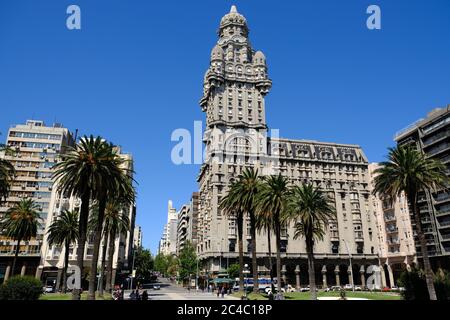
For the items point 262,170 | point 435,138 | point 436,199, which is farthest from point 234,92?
point 436,199

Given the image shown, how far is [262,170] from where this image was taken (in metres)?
103

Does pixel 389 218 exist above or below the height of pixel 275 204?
above

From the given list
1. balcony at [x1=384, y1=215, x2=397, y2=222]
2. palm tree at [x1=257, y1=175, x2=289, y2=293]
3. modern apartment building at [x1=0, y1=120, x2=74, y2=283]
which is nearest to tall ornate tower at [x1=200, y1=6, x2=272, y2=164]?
balcony at [x1=384, y1=215, x2=397, y2=222]

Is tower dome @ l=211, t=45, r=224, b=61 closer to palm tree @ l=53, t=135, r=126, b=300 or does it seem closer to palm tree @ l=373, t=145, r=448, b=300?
palm tree @ l=373, t=145, r=448, b=300

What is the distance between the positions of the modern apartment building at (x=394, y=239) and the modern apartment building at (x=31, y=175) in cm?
8960

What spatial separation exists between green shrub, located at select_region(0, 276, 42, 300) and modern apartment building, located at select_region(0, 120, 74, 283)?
5885 cm

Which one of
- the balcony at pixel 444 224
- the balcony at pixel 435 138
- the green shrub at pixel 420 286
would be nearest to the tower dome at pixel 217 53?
the balcony at pixel 435 138

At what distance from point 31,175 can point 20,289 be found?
Answer: 68.8 meters

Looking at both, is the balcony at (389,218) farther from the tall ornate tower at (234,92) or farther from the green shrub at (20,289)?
the green shrub at (20,289)

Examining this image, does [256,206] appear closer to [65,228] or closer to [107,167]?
[107,167]

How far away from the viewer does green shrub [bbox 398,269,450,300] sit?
40406 millimetres

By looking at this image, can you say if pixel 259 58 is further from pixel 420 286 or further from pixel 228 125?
pixel 420 286

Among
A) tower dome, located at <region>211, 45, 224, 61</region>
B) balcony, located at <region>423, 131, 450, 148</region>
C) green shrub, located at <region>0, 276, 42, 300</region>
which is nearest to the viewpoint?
green shrub, located at <region>0, 276, 42, 300</region>
